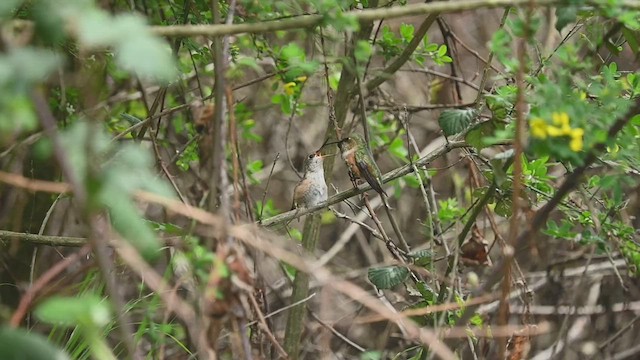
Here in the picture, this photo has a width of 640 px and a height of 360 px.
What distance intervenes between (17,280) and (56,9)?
239 centimetres

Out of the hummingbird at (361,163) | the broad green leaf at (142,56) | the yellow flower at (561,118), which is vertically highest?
the broad green leaf at (142,56)

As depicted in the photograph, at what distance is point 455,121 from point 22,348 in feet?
4.34

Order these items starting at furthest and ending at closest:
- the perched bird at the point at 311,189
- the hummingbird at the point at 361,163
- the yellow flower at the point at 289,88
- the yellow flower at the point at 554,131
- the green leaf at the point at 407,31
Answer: the yellow flower at the point at 289,88, the green leaf at the point at 407,31, the perched bird at the point at 311,189, the hummingbird at the point at 361,163, the yellow flower at the point at 554,131

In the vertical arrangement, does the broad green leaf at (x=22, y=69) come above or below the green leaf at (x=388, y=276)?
above

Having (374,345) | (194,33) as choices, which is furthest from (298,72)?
(374,345)

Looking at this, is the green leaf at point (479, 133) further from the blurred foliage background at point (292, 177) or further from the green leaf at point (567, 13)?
the green leaf at point (567, 13)

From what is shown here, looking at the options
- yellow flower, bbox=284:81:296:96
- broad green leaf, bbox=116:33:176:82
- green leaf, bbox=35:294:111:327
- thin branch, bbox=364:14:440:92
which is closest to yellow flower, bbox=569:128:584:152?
broad green leaf, bbox=116:33:176:82

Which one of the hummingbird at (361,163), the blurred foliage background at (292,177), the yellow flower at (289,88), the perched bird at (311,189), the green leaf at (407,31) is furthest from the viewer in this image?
the yellow flower at (289,88)

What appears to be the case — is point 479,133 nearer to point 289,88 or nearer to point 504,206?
point 504,206

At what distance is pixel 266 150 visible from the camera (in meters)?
5.20

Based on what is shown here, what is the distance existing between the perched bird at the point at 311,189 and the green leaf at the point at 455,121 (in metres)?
0.65

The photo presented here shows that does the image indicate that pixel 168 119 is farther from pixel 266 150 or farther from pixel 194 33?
pixel 194 33

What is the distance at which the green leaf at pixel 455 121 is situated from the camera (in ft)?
7.30

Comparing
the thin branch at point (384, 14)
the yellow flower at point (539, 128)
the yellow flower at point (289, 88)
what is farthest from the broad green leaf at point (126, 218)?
the yellow flower at point (289, 88)
